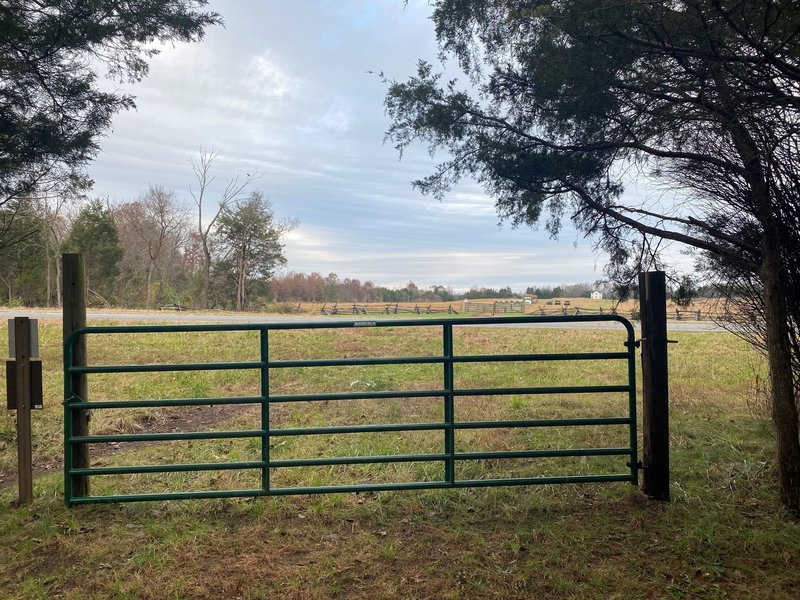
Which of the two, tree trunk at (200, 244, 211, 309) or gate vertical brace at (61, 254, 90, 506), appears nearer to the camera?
gate vertical brace at (61, 254, 90, 506)

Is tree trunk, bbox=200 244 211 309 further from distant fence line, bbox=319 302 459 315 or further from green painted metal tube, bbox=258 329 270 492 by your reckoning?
green painted metal tube, bbox=258 329 270 492

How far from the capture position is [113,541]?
3.44 meters

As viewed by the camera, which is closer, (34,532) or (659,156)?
(34,532)

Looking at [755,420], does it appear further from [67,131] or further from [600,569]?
[67,131]

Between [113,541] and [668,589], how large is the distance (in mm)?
3735

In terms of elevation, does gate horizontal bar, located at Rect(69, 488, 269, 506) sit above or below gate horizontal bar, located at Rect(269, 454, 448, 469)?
below

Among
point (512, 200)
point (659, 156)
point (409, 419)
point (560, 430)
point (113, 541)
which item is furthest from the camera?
point (409, 419)

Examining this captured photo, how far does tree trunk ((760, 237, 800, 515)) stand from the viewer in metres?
3.83

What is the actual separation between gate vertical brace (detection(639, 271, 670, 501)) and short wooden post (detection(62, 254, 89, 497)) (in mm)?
4791

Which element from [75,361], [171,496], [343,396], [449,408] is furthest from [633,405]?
[75,361]

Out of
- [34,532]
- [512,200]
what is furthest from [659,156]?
[34,532]

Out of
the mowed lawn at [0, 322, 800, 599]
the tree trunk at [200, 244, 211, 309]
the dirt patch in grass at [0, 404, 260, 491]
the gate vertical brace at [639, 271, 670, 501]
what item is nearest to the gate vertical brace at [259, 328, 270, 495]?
the mowed lawn at [0, 322, 800, 599]

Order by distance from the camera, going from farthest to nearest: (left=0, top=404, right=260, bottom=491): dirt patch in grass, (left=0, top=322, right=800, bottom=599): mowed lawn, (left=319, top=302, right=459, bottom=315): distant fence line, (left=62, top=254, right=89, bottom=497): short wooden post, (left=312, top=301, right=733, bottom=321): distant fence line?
(left=319, top=302, right=459, bottom=315): distant fence line
(left=0, top=404, right=260, bottom=491): dirt patch in grass
(left=312, top=301, right=733, bottom=321): distant fence line
(left=62, top=254, right=89, bottom=497): short wooden post
(left=0, top=322, right=800, bottom=599): mowed lawn

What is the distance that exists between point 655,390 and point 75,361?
4915mm
